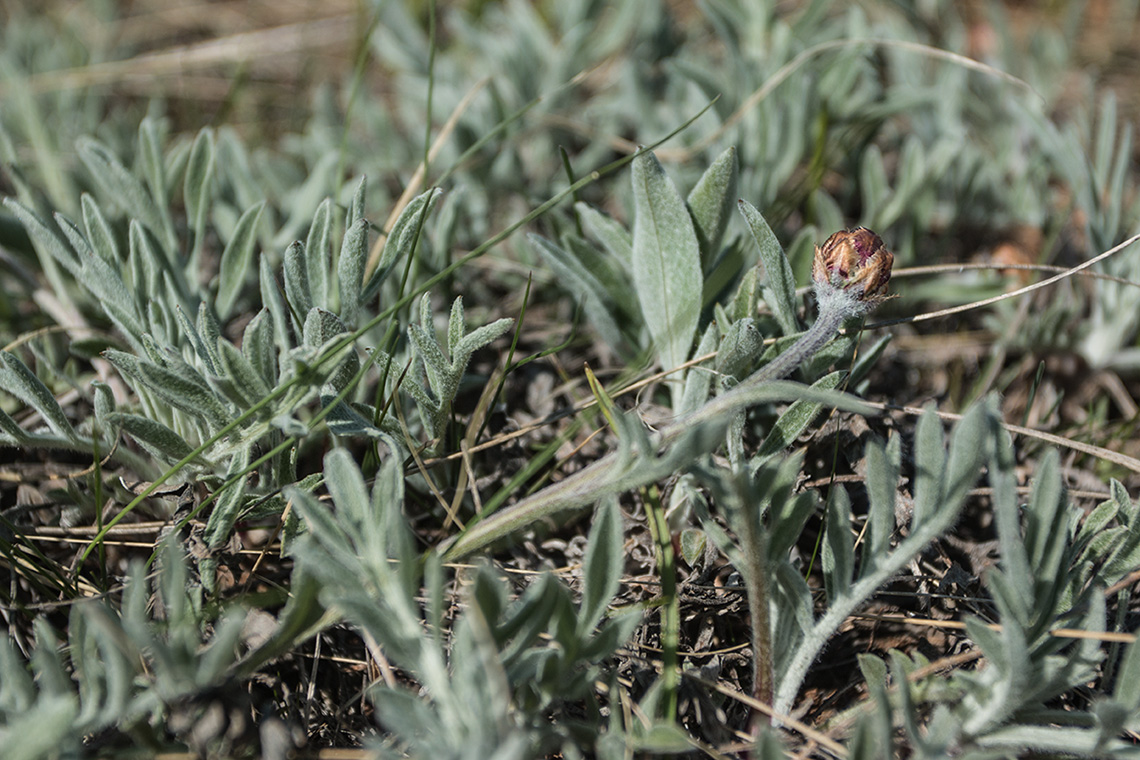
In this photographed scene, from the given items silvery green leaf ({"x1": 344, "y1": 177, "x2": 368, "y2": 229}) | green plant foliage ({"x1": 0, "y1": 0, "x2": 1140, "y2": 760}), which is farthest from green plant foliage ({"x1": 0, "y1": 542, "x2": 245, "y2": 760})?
silvery green leaf ({"x1": 344, "y1": 177, "x2": 368, "y2": 229})

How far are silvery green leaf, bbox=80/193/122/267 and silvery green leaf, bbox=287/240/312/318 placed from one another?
0.52 metres

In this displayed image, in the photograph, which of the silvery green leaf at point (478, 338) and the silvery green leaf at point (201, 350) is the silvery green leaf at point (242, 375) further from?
the silvery green leaf at point (478, 338)

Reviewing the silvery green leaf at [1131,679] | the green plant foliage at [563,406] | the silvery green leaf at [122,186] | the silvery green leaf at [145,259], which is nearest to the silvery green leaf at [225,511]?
the green plant foliage at [563,406]

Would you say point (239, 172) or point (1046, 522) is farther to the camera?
point (239, 172)

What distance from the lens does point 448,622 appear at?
71.9 inches

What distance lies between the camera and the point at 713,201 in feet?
6.49

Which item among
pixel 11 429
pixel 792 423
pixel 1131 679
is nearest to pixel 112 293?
pixel 11 429

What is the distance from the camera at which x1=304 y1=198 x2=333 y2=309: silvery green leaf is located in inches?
74.9

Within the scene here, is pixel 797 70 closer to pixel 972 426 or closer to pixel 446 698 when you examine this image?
pixel 972 426

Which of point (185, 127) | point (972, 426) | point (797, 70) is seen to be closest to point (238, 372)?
point (972, 426)

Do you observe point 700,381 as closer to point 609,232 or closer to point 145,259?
point 609,232

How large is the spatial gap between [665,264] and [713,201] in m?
0.18

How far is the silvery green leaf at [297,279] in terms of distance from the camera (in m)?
1.80

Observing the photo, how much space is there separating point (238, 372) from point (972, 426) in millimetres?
1275
